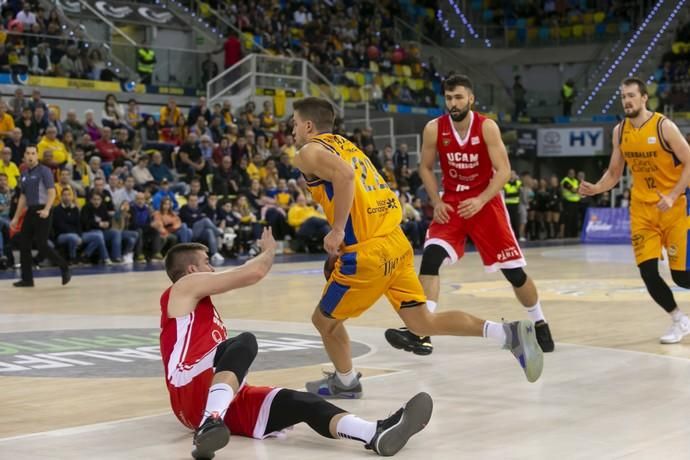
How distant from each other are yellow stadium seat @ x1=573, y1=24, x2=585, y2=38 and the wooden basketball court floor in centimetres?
2495

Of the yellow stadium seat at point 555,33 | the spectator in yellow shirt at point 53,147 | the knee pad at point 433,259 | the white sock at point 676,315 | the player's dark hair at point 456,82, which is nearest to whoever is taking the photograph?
the player's dark hair at point 456,82

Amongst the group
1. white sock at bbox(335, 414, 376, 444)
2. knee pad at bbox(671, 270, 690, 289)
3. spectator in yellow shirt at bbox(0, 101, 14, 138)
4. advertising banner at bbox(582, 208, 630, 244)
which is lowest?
advertising banner at bbox(582, 208, 630, 244)

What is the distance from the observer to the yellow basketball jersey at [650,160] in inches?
316

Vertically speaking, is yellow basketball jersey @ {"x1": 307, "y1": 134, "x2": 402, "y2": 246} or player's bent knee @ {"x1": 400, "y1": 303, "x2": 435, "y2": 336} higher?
yellow basketball jersey @ {"x1": 307, "y1": 134, "x2": 402, "y2": 246}

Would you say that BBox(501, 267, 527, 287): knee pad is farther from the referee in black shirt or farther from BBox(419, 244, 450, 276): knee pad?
the referee in black shirt

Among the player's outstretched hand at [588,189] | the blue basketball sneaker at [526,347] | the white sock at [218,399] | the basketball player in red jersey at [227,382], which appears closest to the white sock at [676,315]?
the player's outstretched hand at [588,189]

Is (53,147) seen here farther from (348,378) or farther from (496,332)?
(496,332)

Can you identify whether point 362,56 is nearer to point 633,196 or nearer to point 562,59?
point 562,59

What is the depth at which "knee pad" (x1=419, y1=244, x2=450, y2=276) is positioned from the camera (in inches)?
295

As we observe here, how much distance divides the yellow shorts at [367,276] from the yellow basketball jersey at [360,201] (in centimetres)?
5

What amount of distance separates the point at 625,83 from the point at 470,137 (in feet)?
4.59

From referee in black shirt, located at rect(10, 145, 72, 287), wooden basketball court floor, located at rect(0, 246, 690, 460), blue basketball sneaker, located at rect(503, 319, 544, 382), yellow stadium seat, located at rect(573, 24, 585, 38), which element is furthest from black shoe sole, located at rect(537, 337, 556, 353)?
yellow stadium seat, located at rect(573, 24, 585, 38)

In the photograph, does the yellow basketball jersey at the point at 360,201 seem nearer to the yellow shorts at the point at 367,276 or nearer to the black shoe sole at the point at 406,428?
the yellow shorts at the point at 367,276

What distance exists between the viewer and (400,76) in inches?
1152
